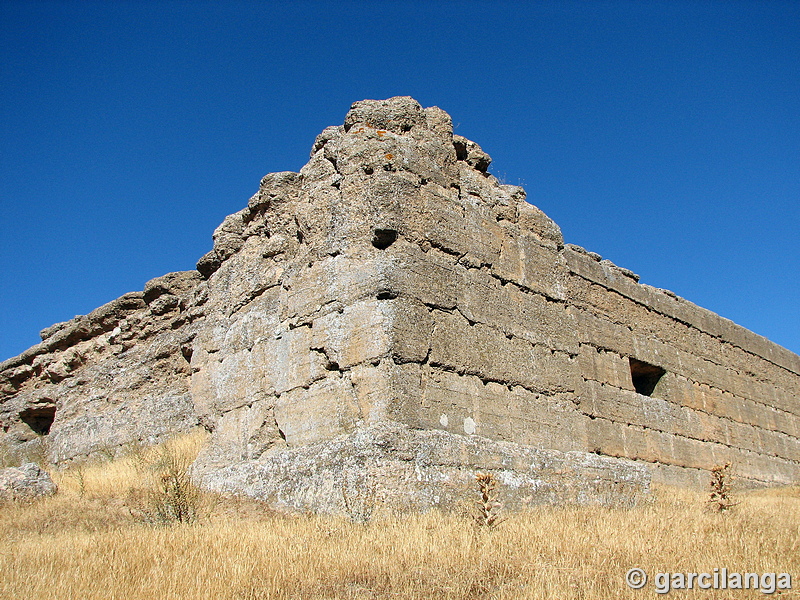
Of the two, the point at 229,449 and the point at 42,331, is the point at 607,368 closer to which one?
the point at 229,449

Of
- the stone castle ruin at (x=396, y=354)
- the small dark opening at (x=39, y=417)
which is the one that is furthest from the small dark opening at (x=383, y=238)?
the small dark opening at (x=39, y=417)

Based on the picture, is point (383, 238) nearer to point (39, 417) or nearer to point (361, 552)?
point (361, 552)

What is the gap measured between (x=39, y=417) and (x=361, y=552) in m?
8.29

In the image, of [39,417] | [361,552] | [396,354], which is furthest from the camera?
[39,417]

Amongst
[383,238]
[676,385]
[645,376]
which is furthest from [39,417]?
[676,385]

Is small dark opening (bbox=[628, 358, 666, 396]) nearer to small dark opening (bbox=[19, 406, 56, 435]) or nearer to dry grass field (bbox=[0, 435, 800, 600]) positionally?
dry grass field (bbox=[0, 435, 800, 600])

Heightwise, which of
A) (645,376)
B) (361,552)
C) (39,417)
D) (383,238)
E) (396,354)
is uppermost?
(383,238)

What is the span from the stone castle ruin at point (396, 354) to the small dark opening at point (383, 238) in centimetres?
1

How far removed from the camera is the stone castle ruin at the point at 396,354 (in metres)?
5.84

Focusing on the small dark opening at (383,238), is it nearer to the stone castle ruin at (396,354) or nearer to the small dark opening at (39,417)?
the stone castle ruin at (396,354)

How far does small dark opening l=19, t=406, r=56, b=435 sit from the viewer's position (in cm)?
1039

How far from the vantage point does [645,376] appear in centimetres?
978

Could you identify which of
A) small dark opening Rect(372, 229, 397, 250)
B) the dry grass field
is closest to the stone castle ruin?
small dark opening Rect(372, 229, 397, 250)

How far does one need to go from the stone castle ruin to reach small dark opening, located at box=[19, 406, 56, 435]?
3.1 inches
